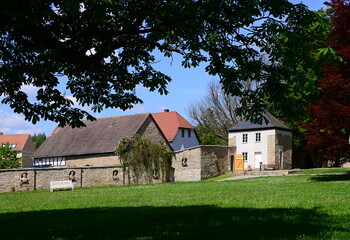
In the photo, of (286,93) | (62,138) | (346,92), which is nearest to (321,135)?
(346,92)

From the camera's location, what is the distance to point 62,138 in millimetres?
46156

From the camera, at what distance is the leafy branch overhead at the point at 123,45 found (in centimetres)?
755

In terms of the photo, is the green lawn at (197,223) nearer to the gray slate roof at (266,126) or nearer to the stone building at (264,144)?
the gray slate roof at (266,126)

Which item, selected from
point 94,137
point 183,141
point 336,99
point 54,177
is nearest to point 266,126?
point 183,141

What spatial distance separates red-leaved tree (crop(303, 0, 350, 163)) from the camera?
2309 centimetres

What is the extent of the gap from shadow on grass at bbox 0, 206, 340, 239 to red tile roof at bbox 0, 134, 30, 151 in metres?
73.6

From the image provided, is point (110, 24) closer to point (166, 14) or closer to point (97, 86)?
point (166, 14)

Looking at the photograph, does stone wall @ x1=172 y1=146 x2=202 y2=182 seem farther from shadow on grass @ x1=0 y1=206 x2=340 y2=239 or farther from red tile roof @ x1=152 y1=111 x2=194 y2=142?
shadow on grass @ x1=0 y1=206 x2=340 y2=239

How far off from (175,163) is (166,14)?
30.0 m

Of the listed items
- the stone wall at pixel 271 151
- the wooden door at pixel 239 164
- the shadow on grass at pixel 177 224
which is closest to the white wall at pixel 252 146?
the stone wall at pixel 271 151

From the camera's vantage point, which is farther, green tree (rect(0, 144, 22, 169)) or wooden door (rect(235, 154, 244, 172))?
green tree (rect(0, 144, 22, 169))

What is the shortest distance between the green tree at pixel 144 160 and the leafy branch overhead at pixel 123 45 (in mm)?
24238

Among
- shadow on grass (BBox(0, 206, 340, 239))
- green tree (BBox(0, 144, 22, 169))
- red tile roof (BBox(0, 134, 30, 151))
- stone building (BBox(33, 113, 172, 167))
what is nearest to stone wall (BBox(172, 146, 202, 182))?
stone building (BBox(33, 113, 172, 167))

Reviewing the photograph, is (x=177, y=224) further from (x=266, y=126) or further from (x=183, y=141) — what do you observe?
(x=183, y=141)
